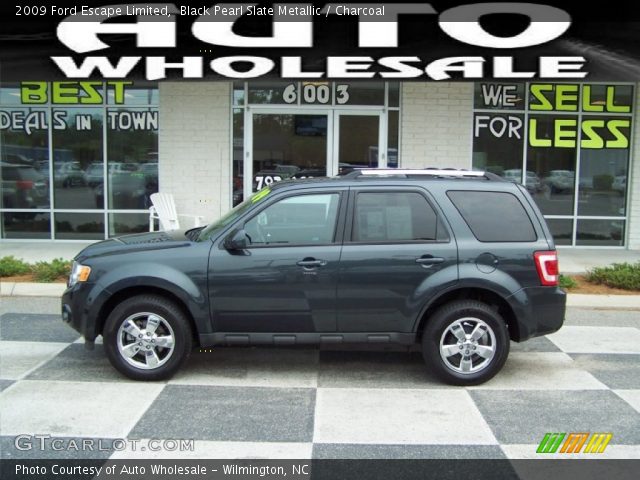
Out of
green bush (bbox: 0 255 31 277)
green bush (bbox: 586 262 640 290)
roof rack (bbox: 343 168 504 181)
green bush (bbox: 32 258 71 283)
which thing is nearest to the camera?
roof rack (bbox: 343 168 504 181)

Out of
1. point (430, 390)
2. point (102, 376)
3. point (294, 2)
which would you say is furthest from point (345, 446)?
point (294, 2)

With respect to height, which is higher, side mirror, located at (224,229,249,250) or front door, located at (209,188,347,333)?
side mirror, located at (224,229,249,250)

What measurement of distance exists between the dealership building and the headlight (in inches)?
282

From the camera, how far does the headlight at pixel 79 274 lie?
5.54m

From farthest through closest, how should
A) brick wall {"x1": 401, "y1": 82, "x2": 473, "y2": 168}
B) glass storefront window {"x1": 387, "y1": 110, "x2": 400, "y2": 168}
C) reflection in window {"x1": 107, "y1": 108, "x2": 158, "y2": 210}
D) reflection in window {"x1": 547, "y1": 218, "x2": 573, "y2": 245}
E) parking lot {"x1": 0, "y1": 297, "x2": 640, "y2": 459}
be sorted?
reflection in window {"x1": 547, "y1": 218, "x2": 573, "y2": 245}
reflection in window {"x1": 107, "y1": 108, "x2": 158, "y2": 210}
glass storefront window {"x1": 387, "y1": 110, "x2": 400, "y2": 168}
brick wall {"x1": 401, "y1": 82, "x2": 473, "y2": 168}
parking lot {"x1": 0, "y1": 297, "x2": 640, "y2": 459}

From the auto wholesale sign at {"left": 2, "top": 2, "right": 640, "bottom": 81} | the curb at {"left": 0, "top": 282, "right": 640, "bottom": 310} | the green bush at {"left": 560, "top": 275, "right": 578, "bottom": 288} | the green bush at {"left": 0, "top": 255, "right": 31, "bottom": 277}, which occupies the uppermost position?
the auto wholesale sign at {"left": 2, "top": 2, "right": 640, "bottom": 81}

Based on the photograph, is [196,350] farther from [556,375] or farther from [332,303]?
[556,375]

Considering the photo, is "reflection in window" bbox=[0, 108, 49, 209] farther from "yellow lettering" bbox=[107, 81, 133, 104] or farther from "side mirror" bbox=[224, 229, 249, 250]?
"side mirror" bbox=[224, 229, 249, 250]

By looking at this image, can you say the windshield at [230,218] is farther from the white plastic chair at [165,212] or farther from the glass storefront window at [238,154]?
the glass storefront window at [238,154]

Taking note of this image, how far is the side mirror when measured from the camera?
5484 millimetres

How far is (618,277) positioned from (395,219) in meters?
Result: 5.43

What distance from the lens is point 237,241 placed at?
550 cm

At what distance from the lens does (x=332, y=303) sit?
18.0 ft

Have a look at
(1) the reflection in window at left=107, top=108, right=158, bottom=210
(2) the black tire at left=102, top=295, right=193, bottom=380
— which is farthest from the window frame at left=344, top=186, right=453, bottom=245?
(1) the reflection in window at left=107, top=108, right=158, bottom=210
